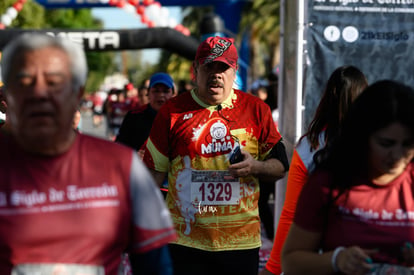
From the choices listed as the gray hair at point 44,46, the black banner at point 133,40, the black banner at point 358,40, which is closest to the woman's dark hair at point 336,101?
the gray hair at point 44,46

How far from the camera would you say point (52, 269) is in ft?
6.69

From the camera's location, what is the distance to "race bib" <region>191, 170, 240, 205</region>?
3793 millimetres

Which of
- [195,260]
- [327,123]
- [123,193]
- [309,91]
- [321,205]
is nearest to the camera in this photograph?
[123,193]

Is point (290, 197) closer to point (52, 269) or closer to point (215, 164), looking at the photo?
point (215, 164)

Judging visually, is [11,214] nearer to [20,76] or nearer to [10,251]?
[10,251]

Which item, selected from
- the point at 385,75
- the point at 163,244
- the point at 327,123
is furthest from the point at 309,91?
the point at 163,244

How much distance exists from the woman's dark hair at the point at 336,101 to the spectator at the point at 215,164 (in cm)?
38

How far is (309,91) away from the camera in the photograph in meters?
5.68

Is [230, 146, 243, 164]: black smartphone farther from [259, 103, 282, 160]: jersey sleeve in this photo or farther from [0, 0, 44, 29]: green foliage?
[0, 0, 44, 29]: green foliage

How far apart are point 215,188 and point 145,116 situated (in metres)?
2.86

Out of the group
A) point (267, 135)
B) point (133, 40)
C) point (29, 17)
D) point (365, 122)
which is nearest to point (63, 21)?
point (29, 17)

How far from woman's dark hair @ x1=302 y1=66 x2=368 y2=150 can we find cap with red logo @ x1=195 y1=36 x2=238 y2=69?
2.14 ft

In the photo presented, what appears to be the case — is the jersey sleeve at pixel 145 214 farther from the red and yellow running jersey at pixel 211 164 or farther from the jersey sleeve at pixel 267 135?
the jersey sleeve at pixel 267 135

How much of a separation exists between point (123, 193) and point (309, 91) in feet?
12.4
